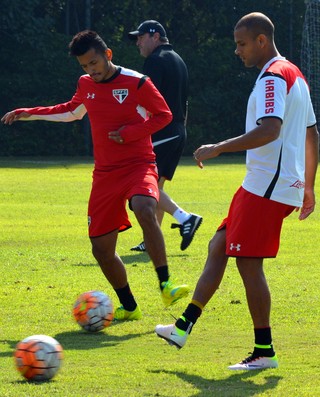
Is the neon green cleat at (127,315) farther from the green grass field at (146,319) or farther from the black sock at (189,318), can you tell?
the black sock at (189,318)

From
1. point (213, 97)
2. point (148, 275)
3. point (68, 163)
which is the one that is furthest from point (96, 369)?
point (213, 97)

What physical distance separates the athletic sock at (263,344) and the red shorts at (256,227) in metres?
0.48

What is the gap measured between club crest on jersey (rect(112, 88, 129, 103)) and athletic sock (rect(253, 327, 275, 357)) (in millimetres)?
2388

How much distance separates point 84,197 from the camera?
20250 millimetres

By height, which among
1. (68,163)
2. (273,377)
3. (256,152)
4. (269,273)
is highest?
(256,152)

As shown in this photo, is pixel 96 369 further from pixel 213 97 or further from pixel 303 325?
pixel 213 97

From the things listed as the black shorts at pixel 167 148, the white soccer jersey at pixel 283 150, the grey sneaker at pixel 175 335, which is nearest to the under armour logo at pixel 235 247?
the white soccer jersey at pixel 283 150

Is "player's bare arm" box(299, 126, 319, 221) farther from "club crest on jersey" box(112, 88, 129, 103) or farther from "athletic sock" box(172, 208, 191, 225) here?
"athletic sock" box(172, 208, 191, 225)

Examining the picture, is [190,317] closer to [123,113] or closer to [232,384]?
[232,384]

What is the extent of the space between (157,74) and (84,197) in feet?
26.8

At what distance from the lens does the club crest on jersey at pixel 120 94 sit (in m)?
8.42

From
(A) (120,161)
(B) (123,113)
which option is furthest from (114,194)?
(B) (123,113)

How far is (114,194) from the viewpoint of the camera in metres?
8.37

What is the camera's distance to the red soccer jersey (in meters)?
8.41
